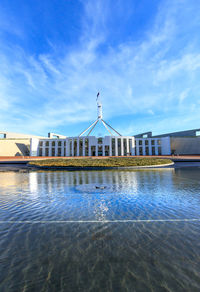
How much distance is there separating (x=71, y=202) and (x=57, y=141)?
1920 inches

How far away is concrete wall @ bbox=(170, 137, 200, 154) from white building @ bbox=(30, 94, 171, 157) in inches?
298

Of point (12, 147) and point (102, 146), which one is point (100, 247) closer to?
point (102, 146)

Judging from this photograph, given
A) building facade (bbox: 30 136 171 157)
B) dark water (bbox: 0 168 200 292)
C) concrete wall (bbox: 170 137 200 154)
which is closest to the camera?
dark water (bbox: 0 168 200 292)

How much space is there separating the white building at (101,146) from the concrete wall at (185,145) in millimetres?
7576

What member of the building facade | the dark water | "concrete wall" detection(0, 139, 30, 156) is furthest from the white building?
the dark water

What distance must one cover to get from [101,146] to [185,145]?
32.5 meters

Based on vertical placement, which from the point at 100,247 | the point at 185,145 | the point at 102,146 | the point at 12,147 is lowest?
the point at 100,247

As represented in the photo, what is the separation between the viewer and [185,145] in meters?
57.6

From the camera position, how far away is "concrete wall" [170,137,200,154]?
56.5 m

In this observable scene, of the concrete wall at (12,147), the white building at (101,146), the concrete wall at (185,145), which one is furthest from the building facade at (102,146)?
→ the concrete wall at (185,145)

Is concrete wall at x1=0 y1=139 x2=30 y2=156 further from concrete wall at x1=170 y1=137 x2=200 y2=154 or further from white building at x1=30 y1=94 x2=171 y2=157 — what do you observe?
concrete wall at x1=170 y1=137 x2=200 y2=154

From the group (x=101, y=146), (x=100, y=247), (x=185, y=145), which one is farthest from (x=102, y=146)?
(x=100, y=247)

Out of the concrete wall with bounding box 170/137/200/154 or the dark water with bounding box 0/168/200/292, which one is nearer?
the dark water with bounding box 0/168/200/292

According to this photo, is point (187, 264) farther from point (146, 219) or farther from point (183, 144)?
point (183, 144)
